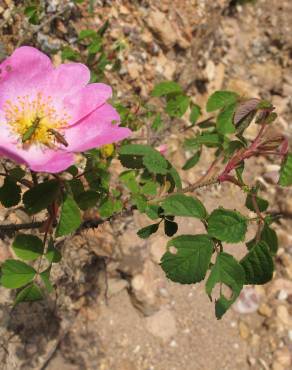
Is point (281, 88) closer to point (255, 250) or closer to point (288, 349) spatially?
point (288, 349)

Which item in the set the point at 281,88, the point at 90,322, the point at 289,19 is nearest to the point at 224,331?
the point at 90,322

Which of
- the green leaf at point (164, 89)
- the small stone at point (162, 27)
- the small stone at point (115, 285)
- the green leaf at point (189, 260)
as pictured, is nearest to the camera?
the green leaf at point (189, 260)

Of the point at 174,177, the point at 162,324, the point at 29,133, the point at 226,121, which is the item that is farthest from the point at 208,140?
the point at 162,324

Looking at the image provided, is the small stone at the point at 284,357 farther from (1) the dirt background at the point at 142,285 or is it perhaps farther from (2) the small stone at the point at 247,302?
(2) the small stone at the point at 247,302

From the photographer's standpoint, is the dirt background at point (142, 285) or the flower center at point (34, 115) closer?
the flower center at point (34, 115)

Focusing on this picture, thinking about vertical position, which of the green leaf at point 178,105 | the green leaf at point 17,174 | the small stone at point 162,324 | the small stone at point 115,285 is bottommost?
the small stone at point 162,324

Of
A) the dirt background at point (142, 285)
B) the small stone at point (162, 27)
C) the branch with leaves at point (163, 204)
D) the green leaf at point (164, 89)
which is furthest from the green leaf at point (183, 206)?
the small stone at point (162, 27)

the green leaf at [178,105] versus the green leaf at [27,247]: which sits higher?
the green leaf at [27,247]
